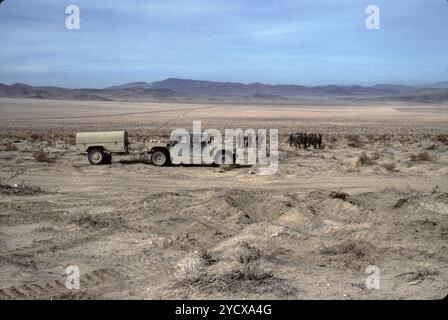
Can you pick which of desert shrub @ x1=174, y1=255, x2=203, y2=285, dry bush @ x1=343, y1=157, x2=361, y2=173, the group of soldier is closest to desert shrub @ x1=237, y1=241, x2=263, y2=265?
desert shrub @ x1=174, y1=255, x2=203, y2=285

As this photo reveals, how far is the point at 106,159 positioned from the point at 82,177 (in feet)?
10.6

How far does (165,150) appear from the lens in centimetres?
1978

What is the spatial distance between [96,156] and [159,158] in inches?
93.0

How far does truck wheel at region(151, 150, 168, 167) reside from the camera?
1972 centimetres

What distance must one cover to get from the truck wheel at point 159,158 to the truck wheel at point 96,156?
1916 mm

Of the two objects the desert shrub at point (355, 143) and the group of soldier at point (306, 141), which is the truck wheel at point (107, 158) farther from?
the desert shrub at point (355, 143)

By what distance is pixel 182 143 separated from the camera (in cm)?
1945

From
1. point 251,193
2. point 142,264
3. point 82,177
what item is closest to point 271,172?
point 251,193

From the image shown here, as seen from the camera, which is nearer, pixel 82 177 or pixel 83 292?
pixel 83 292

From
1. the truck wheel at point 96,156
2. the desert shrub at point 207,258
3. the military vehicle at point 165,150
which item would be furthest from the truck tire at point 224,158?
the desert shrub at point 207,258

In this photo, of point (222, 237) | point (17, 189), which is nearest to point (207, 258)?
point (222, 237)

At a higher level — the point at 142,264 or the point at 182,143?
the point at 182,143
